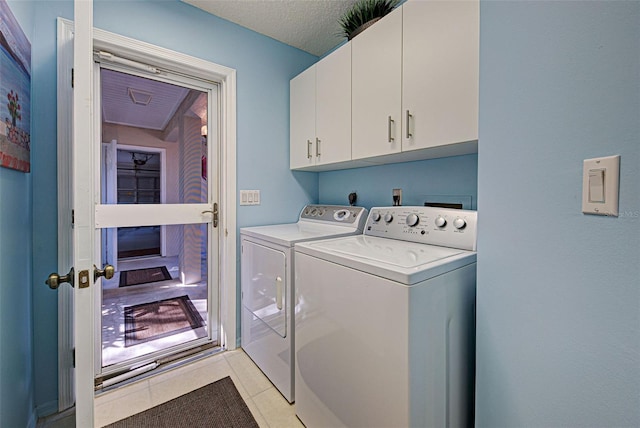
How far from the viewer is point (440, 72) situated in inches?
49.6

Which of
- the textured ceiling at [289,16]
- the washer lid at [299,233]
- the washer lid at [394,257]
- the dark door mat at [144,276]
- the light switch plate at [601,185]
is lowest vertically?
the dark door mat at [144,276]

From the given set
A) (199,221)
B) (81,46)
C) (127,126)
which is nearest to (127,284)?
(199,221)

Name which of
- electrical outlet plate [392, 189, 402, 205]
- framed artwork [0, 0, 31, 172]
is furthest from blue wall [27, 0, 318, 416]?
electrical outlet plate [392, 189, 402, 205]

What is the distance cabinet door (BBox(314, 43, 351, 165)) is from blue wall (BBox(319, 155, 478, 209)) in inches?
14.1

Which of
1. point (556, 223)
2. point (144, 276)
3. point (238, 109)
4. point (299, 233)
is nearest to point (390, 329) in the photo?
point (556, 223)

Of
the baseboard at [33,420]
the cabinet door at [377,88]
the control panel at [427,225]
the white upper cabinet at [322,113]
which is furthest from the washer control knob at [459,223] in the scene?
the baseboard at [33,420]

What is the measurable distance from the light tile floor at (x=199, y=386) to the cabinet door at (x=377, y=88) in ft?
5.07

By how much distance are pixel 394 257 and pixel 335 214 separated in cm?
98

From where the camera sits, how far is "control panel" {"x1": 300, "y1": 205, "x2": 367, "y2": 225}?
1860mm

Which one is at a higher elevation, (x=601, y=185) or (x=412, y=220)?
(x=601, y=185)

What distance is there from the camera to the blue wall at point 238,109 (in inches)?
57.1

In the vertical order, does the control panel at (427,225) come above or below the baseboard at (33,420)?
above

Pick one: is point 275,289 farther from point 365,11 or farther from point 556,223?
point 365,11

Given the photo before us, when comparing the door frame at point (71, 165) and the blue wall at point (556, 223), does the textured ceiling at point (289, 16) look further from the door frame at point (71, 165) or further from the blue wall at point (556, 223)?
the blue wall at point (556, 223)
